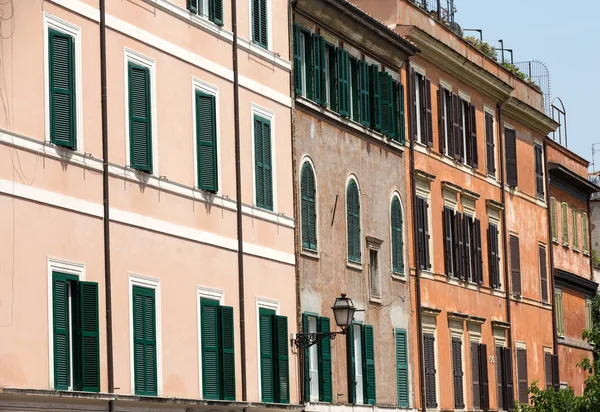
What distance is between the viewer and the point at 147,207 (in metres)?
26.7

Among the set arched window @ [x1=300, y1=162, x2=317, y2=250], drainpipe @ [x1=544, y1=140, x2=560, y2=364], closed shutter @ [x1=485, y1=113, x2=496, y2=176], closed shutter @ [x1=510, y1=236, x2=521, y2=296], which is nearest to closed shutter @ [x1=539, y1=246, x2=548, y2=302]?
drainpipe @ [x1=544, y1=140, x2=560, y2=364]

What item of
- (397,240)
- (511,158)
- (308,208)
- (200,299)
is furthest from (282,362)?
(511,158)

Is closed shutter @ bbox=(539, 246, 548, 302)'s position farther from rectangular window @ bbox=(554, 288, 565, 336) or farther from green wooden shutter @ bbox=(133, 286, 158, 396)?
green wooden shutter @ bbox=(133, 286, 158, 396)

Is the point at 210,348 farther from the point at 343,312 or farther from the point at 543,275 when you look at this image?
the point at 543,275

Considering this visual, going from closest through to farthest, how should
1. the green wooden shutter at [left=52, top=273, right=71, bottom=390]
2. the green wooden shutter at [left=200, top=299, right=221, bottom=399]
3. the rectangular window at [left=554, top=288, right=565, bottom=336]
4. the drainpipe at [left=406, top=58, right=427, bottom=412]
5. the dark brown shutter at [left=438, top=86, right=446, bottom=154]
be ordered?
1. the green wooden shutter at [left=52, top=273, right=71, bottom=390]
2. the green wooden shutter at [left=200, top=299, right=221, bottom=399]
3. the drainpipe at [left=406, top=58, right=427, bottom=412]
4. the dark brown shutter at [left=438, top=86, right=446, bottom=154]
5. the rectangular window at [left=554, top=288, right=565, bottom=336]

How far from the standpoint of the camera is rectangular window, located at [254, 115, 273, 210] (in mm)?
31062

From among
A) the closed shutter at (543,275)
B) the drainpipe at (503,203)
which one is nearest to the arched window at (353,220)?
the drainpipe at (503,203)

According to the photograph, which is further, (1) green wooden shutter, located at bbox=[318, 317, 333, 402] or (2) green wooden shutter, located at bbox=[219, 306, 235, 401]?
(1) green wooden shutter, located at bbox=[318, 317, 333, 402]

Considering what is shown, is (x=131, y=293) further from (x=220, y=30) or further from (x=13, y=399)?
(x=220, y=30)

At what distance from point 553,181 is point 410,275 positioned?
16.4 metres

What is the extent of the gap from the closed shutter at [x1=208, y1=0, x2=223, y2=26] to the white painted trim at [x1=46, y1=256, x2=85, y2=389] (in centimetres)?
702

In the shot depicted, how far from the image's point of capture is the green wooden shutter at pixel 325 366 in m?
33.1

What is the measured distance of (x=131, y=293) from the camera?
25734 mm

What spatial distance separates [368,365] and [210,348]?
7.76 m
